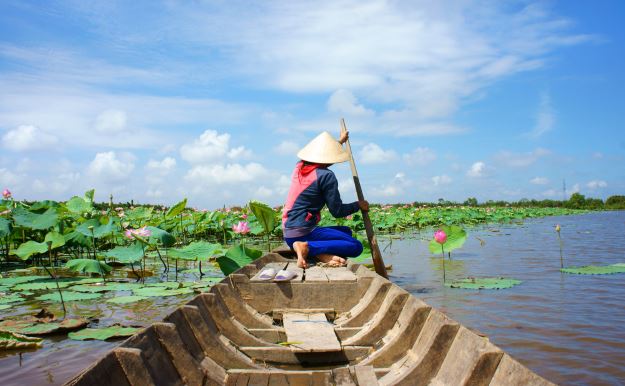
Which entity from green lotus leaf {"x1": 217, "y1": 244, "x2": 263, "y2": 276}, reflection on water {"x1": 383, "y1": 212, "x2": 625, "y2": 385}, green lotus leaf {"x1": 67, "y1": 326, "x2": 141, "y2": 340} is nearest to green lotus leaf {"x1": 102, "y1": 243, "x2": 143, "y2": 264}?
green lotus leaf {"x1": 217, "y1": 244, "x2": 263, "y2": 276}

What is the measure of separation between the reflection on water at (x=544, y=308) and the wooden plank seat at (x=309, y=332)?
1.18 meters

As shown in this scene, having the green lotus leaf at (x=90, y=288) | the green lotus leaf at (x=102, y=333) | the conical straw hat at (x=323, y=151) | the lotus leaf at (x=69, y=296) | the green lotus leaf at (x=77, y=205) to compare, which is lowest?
the green lotus leaf at (x=102, y=333)

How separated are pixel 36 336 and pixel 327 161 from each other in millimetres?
2536

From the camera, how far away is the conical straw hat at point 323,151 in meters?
4.50

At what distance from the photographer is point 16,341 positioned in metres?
3.23

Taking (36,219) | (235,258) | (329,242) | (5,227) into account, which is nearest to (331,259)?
(329,242)

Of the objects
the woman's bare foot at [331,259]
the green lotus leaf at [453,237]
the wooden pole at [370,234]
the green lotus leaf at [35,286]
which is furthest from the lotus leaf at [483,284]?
the green lotus leaf at [35,286]

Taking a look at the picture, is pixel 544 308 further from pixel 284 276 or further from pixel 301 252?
pixel 284 276

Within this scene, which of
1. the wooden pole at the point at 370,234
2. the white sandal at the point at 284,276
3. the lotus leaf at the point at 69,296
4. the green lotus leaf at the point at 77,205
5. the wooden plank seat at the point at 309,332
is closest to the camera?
the wooden plank seat at the point at 309,332

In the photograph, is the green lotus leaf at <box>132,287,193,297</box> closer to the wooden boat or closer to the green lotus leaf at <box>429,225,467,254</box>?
the wooden boat

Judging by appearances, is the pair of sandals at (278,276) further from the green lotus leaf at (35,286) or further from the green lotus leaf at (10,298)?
the green lotus leaf at (35,286)

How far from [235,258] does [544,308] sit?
3021 mm

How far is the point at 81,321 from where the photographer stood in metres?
3.67

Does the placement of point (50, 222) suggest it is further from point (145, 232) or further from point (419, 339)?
point (419, 339)
